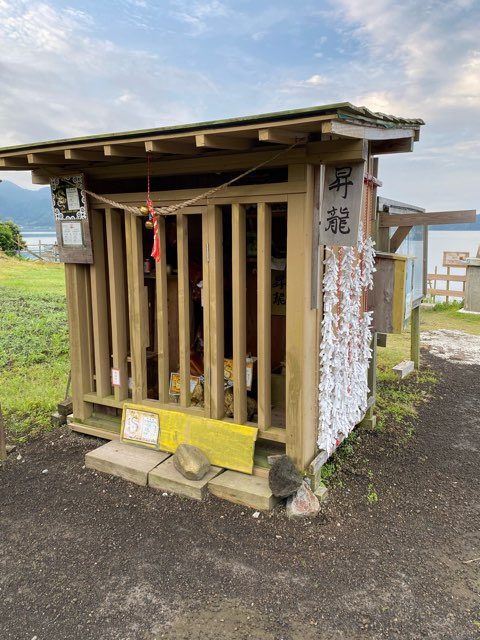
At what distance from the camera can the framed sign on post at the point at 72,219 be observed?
15.2ft

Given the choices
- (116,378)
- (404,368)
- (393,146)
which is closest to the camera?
(393,146)

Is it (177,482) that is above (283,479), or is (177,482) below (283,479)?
below

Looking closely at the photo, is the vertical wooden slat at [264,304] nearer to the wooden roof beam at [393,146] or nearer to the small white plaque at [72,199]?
the wooden roof beam at [393,146]

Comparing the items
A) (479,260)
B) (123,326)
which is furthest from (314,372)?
(479,260)

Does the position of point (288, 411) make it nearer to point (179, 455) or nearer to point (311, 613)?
point (179, 455)

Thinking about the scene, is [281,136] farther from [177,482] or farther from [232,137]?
[177,482]

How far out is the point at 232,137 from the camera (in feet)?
11.2

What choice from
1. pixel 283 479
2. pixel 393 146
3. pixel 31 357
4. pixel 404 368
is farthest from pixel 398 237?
pixel 31 357

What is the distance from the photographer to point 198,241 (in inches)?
210

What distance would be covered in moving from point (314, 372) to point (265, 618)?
1846mm

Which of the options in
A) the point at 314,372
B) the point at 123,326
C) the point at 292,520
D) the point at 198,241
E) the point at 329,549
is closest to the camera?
the point at 329,549

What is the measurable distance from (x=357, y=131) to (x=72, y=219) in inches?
116

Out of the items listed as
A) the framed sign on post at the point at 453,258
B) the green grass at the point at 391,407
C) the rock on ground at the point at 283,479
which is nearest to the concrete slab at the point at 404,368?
the green grass at the point at 391,407

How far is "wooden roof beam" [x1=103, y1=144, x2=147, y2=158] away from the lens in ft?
12.4
